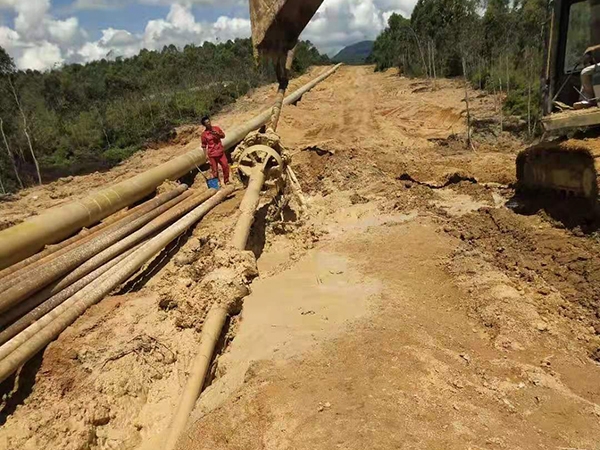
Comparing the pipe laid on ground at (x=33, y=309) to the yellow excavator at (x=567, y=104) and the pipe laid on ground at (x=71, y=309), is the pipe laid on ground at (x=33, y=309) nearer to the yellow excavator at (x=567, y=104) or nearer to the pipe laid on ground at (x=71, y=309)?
the pipe laid on ground at (x=71, y=309)

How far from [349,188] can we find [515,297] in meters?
5.39

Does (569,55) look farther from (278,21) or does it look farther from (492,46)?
(492,46)

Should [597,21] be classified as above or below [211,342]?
above

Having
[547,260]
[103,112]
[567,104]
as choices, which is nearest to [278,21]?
[547,260]

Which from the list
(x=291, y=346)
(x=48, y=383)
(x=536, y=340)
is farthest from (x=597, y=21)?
(x=48, y=383)

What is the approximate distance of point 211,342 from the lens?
12.6 ft

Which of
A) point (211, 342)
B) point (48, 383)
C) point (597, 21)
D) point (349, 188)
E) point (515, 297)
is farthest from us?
point (349, 188)

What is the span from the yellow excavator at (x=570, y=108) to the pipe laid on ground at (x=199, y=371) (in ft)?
13.4

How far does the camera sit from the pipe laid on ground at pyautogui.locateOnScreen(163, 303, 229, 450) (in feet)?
10.0

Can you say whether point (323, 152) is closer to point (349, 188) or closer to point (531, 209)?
point (349, 188)

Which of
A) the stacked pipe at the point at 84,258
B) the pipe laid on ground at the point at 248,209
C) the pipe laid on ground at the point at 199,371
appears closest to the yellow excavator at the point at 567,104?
the pipe laid on ground at the point at 248,209

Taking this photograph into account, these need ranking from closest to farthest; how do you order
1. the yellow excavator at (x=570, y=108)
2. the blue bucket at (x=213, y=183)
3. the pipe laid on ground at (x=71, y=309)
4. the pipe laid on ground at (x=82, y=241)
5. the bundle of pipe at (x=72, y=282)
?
Result: the pipe laid on ground at (x=71, y=309)
the bundle of pipe at (x=72, y=282)
the pipe laid on ground at (x=82, y=241)
the yellow excavator at (x=570, y=108)
the blue bucket at (x=213, y=183)

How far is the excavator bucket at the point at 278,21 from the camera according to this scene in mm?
3604

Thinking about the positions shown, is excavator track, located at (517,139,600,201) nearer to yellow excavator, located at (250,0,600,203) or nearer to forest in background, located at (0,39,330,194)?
yellow excavator, located at (250,0,600,203)
